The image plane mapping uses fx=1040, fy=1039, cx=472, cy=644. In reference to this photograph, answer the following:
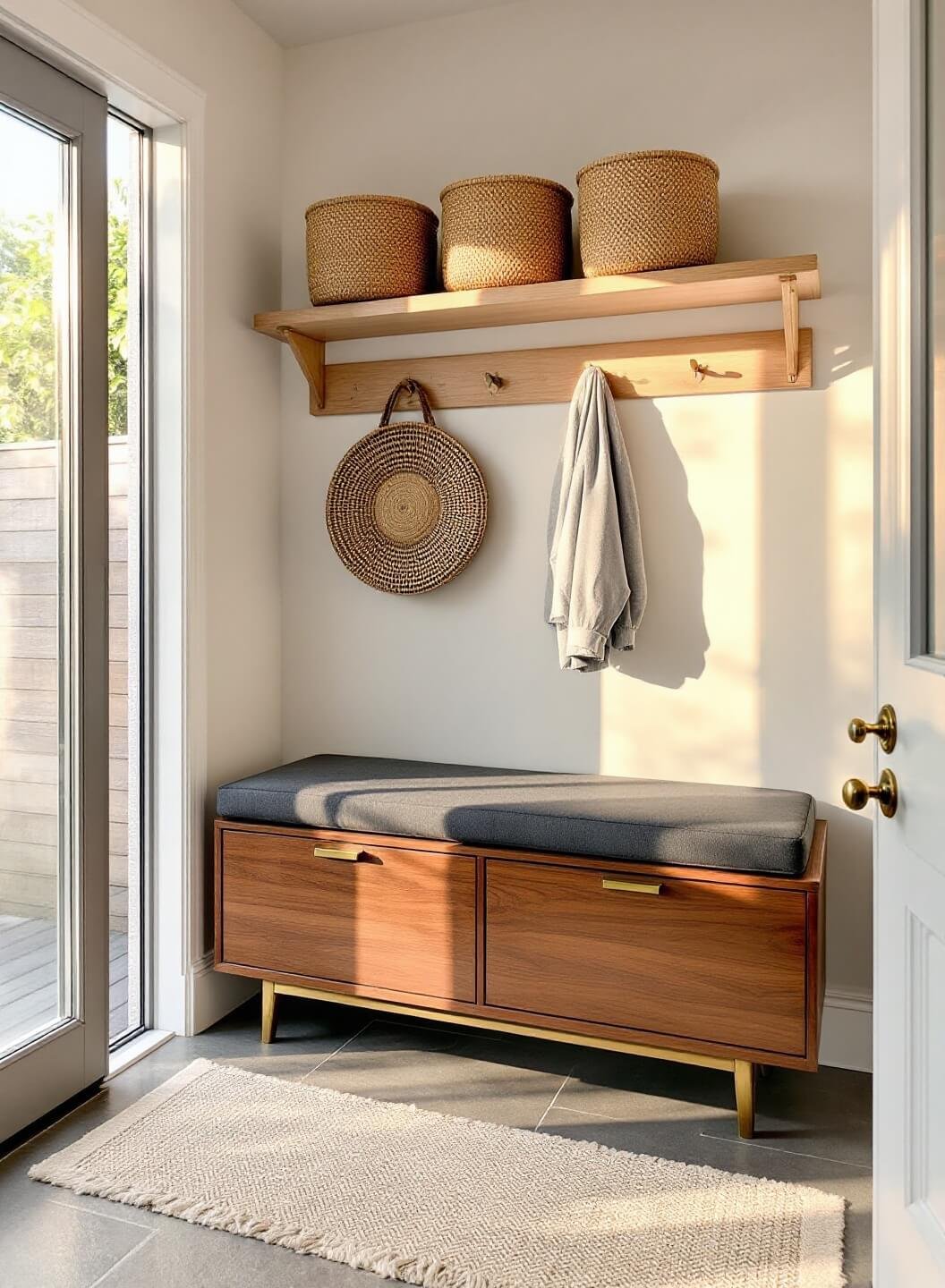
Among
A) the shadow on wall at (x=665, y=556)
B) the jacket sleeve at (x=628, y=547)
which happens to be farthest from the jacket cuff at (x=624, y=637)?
the shadow on wall at (x=665, y=556)

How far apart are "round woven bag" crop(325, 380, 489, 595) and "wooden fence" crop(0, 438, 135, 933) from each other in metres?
0.84

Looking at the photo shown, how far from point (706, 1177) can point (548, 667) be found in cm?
124

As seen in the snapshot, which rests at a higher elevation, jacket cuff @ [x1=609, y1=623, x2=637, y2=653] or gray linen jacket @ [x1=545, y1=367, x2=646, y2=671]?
gray linen jacket @ [x1=545, y1=367, x2=646, y2=671]

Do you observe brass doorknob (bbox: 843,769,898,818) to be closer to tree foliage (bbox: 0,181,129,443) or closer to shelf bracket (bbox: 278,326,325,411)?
tree foliage (bbox: 0,181,129,443)

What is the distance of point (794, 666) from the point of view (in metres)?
2.51

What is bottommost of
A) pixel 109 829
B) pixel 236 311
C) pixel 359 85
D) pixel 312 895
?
pixel 312 895

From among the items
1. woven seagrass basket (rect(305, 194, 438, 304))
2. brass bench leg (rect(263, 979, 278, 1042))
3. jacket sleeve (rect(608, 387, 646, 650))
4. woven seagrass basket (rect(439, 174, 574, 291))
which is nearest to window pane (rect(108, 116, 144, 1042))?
brass bench leg (rect(263, 979, 278, 1042))

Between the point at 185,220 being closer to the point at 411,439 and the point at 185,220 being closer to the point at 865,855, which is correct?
Answer: the point at 411,439

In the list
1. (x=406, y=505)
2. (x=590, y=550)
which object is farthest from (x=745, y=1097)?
(x=406, y=505)

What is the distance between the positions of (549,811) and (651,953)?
362 mm

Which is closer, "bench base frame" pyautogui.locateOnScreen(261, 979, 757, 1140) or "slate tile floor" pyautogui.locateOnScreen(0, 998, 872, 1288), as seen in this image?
"slate tile floor" pyautogui.locateOnScreen(0, 998, 872, 1288)

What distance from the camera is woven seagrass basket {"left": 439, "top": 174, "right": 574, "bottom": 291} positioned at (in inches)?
96.7

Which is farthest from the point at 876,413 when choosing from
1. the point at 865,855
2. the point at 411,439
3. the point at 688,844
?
the point at 411,439

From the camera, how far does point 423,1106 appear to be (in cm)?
228
